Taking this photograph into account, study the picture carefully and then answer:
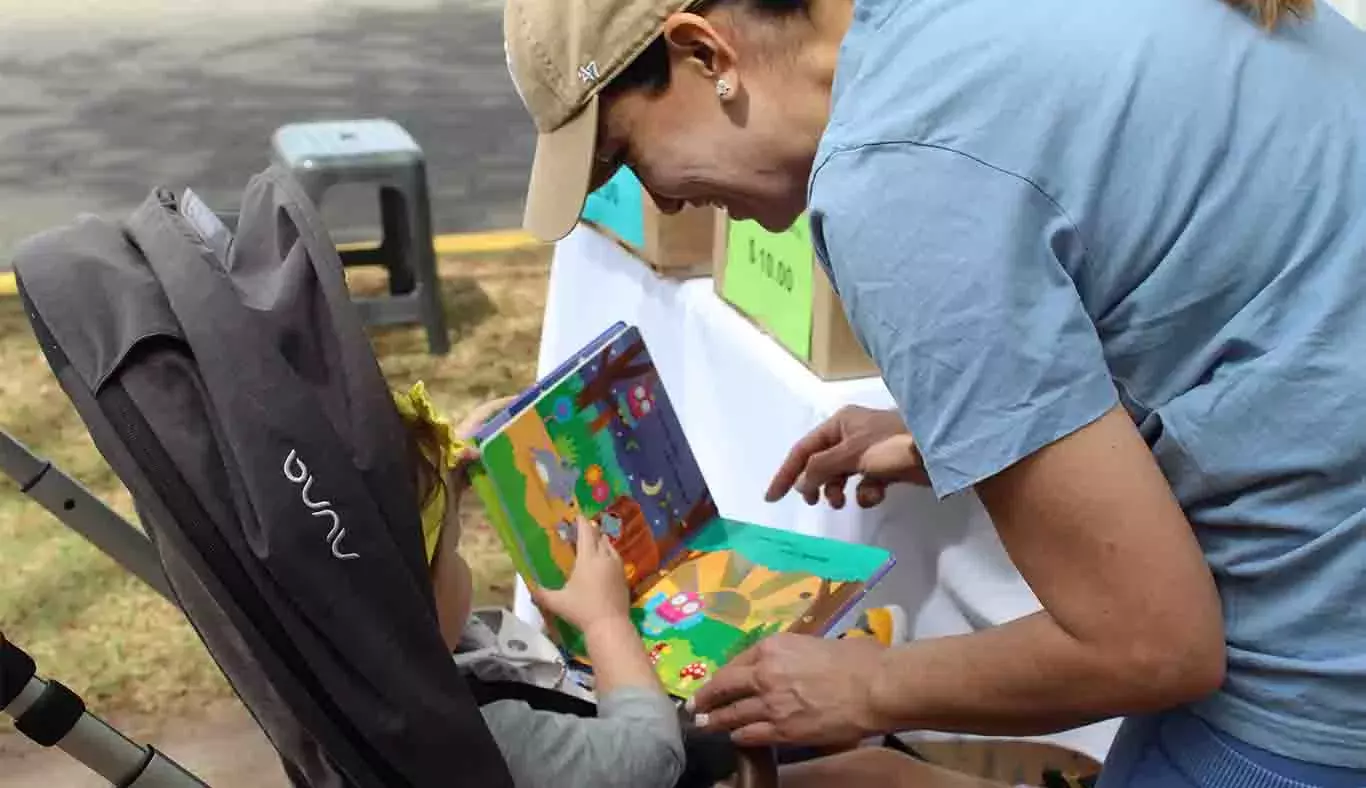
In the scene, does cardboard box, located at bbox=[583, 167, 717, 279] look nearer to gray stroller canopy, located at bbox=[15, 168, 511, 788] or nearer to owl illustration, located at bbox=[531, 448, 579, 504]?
owl illustration, located at bbox=[531, 448, 579, 504]

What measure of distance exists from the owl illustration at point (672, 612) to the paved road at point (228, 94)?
3.51m

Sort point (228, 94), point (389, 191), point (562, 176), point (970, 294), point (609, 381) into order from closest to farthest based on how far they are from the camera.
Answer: point (970, 294), point (562, 176), point (609, 381), point (389, 191), point (228, 94)

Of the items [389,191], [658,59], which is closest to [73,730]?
[658,59]

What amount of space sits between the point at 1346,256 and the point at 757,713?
21.1 inches

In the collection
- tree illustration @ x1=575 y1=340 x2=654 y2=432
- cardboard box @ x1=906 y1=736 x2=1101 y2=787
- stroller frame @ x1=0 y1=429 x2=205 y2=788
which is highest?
tree illustration @ x1=575 y1=340 x2=654 y2=432

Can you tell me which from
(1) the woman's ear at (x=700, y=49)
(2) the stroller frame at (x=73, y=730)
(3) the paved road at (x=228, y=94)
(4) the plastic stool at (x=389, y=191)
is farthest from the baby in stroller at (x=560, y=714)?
(3) the paved road at (x=228, y=94)

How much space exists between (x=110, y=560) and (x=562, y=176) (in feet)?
6.43

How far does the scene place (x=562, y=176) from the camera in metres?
1.05

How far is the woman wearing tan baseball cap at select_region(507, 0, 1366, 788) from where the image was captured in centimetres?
80

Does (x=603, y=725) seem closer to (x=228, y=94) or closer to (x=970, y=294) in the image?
(x=970, y=294)

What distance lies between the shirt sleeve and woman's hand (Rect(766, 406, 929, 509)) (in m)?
0.55

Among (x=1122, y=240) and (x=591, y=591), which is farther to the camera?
(x=591, y=591)

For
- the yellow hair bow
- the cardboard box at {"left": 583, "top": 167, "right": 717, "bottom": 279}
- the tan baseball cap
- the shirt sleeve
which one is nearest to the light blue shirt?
the shirt sleeve

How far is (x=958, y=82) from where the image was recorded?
806 mm
